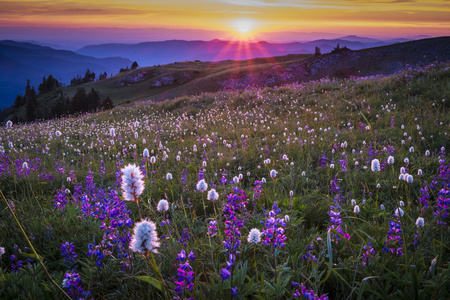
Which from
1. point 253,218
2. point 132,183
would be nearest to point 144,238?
point 132,183

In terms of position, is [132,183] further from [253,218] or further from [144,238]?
[253,218]

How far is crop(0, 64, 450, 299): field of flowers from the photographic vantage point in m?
2.09

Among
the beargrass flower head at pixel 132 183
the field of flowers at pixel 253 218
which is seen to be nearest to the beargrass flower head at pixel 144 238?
the field of flowers at pixel 253 218

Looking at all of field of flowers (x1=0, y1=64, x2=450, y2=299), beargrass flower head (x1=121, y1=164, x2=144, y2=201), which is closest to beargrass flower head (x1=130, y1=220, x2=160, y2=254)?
field of flowers (x1=0, y1=64, x2=450, y2=299)

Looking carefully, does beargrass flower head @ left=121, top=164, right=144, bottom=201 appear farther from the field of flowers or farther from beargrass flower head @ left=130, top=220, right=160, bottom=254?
beargrass flower head @ left=130, top=220, right=160, bottom=254

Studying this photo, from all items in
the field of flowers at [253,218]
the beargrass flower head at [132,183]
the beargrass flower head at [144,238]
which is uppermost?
the beargrass flower head at [132,183]

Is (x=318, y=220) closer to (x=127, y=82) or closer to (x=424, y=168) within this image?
(x=424, y=168)

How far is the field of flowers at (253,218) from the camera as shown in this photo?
2094 millimetres

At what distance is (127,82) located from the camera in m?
88.3

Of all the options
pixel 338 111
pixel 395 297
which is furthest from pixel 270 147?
pixel 395 297

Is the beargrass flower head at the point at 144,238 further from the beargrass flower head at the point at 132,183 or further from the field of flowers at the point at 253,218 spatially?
the beargrass flower head at the point at 132,183

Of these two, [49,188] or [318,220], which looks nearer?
[318,220]

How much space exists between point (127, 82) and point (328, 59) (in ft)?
220

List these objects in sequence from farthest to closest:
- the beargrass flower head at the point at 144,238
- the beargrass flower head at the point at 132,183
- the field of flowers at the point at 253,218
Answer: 1. the field of flowers at the point at 253,218
2. the beargrass flower head at the point at 132,183
3. the beargrass flower head at the point at 144,238
